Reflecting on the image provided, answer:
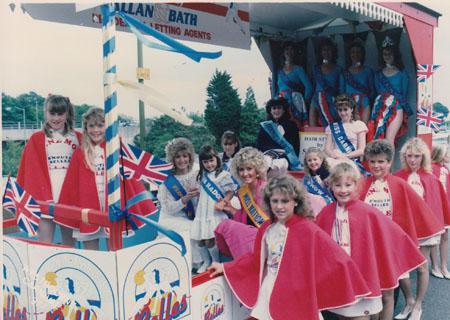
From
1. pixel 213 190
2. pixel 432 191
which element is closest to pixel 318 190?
pixel 213 190

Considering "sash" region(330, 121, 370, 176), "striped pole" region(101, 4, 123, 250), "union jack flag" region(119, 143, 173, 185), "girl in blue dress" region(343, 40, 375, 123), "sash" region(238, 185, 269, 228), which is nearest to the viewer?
"striped pole" region(101, 4, 123, 250)

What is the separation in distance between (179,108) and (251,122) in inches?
138

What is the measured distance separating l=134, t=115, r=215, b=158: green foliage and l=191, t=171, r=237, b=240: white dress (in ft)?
1.92

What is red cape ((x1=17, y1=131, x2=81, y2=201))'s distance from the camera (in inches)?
120

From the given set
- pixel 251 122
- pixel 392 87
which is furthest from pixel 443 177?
pixel 251 122

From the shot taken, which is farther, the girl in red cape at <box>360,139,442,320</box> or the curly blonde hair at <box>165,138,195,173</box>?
the curly blonde hair at <box>165,138,195,173</box>

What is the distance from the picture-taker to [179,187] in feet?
12.6

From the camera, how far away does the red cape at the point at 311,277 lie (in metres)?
2.66

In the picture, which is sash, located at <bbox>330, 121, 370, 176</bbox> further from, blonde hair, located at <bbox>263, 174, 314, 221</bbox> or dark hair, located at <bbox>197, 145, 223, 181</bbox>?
blonde hair, located at <bbox>263, 174, 314, 221</bbox>

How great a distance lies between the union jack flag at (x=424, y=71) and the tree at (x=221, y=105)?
2.00 meters

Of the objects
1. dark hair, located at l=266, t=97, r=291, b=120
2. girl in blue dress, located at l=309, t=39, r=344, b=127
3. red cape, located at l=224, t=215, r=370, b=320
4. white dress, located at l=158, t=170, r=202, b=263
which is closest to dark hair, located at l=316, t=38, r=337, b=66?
girl in blue dress, located at l=309, t=39, r=344, b=127

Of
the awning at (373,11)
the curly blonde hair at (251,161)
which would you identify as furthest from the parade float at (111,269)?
the awning at (373,11)

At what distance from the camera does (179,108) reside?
2.32m

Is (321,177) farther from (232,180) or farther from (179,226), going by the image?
(179,226)
